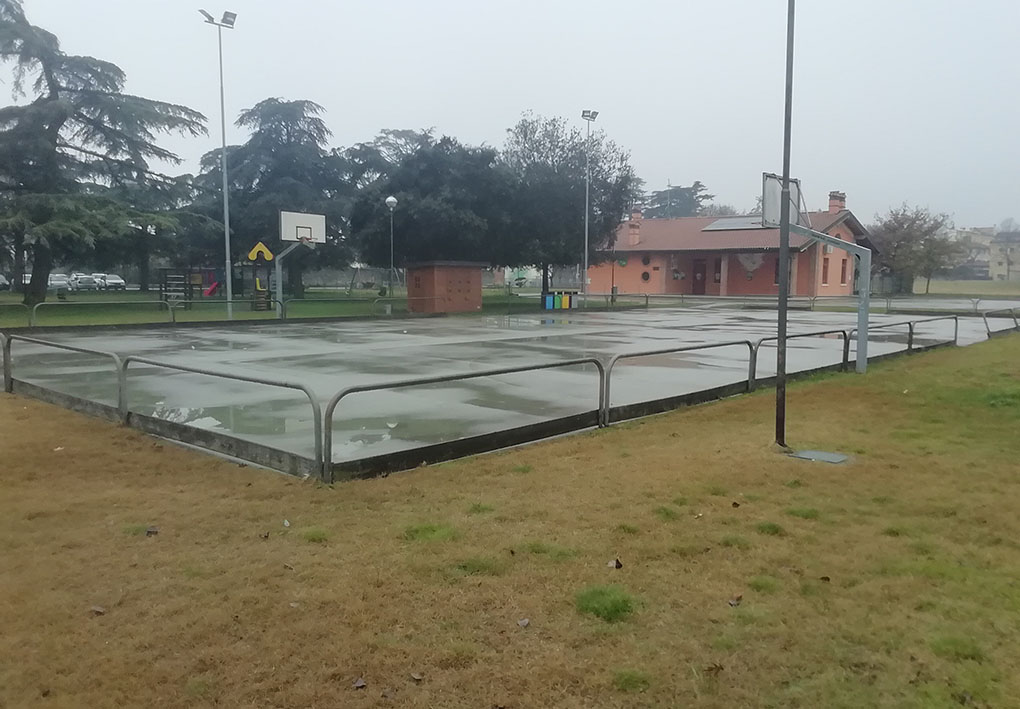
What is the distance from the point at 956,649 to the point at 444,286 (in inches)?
1136

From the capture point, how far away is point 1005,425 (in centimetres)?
823

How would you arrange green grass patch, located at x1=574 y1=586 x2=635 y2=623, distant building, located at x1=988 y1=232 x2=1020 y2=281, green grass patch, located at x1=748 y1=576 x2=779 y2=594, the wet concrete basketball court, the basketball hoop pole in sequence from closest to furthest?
green grass patch, located at x1=574 y1=586 x2=635 y2=623
green grass patch, located at x1=748 y1=576 x2=779 y2=594
the basketball hoop pole
the wet concrete basketball court
distant building, located at x1=988 y1=232 x2=1020 y2=281

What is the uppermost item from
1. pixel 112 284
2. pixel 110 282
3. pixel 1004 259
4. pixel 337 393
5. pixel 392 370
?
pixel 1004 259

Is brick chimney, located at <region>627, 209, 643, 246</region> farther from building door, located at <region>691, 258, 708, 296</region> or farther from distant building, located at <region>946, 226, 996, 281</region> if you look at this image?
distant building, located at <region>946, 226, 996, 281</region>

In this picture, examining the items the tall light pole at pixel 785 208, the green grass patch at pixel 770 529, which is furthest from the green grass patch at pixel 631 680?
the tall light pole at pixel 785 208

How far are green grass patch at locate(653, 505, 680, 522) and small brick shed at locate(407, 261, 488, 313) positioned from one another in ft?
86.3

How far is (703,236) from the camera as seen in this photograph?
5338cm

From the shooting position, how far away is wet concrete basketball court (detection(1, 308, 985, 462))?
27.3 ft

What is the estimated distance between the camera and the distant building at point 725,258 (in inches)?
1957

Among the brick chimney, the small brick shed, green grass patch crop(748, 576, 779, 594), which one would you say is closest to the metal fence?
green grass patch crop(748, 576, 779, 594)

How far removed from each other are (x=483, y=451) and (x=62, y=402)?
5.41 metres

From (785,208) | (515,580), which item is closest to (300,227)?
(785,208)

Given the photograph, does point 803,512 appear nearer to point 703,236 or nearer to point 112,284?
point 703,236

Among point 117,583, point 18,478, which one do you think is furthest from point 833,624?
point 18,478
